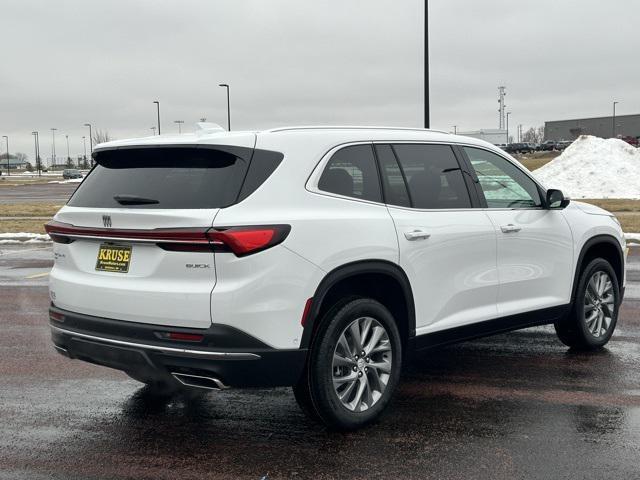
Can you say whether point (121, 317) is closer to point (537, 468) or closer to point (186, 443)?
point (186, 443)

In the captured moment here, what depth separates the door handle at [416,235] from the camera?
4.98 metres

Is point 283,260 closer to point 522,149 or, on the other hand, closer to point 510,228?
point 510,228

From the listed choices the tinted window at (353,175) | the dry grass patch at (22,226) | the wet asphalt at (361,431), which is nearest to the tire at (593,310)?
the wet asphalt at (361,431)

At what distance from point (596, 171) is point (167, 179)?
3189 centimetres

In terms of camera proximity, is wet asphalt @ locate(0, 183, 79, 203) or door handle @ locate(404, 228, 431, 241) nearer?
door handle @ locate(404, 228, 431, 241)

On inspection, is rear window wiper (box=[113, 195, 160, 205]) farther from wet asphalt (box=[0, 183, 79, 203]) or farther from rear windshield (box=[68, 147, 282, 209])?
wet asphalt (box=[0, 183, 79, 203])

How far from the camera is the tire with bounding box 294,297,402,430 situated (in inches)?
179

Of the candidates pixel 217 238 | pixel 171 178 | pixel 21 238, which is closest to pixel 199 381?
pixel 217 238

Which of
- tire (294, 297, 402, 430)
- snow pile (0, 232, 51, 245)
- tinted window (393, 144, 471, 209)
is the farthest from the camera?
snow pile (0, 232, 51, 245)

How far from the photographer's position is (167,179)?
4516 millimetres

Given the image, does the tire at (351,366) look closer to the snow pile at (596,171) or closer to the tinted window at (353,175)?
the tinted window at (353,175)

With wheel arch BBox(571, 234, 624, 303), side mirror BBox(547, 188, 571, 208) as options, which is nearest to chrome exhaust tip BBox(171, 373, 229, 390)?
side mirror BBox(547, 188, 571, 208)

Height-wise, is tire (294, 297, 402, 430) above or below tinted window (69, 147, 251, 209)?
below

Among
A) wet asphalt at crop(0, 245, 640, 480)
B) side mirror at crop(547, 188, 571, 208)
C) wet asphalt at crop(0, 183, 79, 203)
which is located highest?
side mirror at crop(547, 188, 571, 208)
